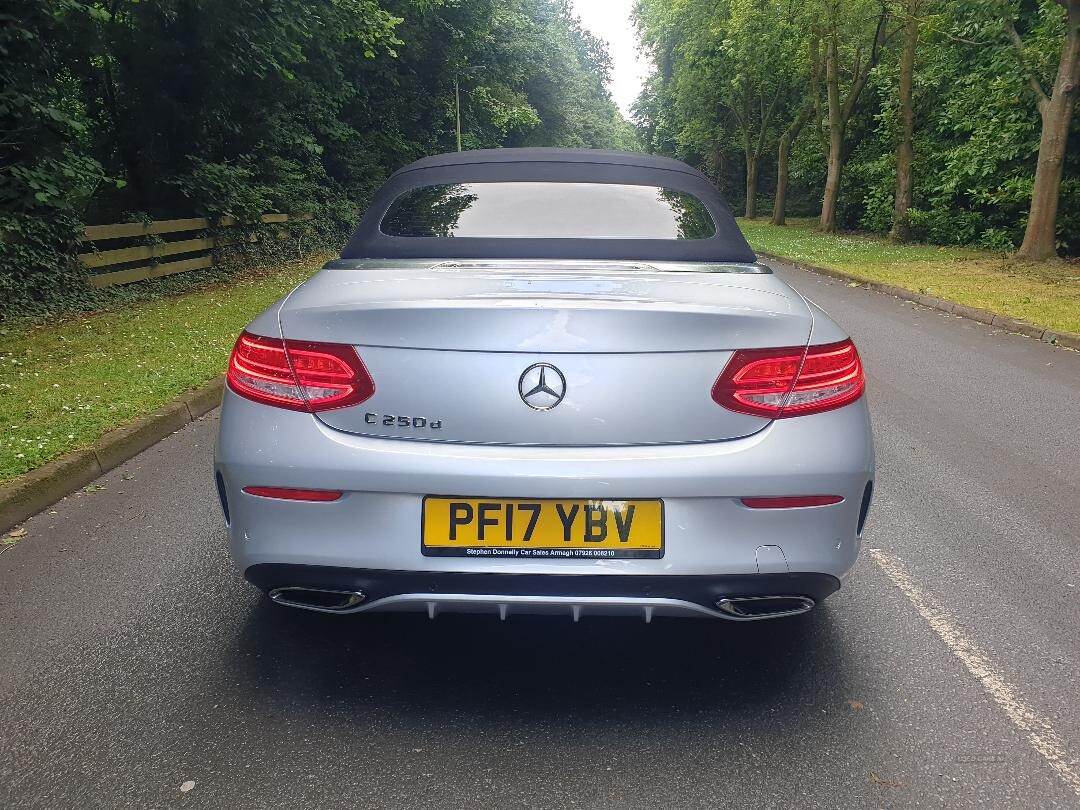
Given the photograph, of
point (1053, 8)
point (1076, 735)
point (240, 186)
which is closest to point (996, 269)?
point (1053, 8)

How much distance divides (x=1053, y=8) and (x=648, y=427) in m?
19.2

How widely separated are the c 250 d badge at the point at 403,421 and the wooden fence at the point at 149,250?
10.5m

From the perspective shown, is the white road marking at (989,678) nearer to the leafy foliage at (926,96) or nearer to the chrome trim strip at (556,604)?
the chrome trim strip at (556,604)

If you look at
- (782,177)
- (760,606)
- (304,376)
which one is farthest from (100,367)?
(782,177)

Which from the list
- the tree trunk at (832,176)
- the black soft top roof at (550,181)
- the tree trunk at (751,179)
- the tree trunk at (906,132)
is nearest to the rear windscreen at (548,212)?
the black soft top roof at (550,181)

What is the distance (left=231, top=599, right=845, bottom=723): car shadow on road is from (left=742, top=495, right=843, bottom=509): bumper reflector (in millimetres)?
646

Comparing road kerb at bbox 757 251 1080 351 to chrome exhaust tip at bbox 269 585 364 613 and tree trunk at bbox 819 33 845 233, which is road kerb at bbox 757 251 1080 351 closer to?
chrome exhaust tip at bbox 269 585 364 613

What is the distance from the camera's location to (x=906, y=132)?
22438 millimetres

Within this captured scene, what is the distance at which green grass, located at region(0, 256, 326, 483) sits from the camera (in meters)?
5.49

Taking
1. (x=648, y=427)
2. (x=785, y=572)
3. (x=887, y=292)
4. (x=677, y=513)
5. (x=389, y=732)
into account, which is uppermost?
(x=648, y=427)

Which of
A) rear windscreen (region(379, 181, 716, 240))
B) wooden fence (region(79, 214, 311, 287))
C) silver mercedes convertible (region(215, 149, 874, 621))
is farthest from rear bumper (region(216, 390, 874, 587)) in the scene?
wooden fence (region(79, 214, 311, 287))

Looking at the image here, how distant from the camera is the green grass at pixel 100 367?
5488mm

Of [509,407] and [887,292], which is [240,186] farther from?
[509,407]

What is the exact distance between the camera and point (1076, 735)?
2.56m
